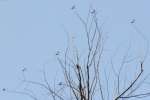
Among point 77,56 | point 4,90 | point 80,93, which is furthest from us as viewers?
point 4,90

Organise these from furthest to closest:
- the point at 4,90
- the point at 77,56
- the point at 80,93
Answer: the point at 4,90 → the point at 77,56 → the point at 80,93

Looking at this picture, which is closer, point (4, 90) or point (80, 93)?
point (80, 93)

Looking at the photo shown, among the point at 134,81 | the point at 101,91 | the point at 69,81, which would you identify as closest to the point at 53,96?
the point at 69,81

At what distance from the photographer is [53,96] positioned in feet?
14.7

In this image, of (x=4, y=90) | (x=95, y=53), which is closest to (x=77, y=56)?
(x=95, y=53)

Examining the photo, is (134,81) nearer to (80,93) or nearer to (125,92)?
(125,92)

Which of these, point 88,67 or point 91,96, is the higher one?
point 88,67

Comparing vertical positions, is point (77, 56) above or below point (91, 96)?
Result: above

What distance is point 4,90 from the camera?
4.95m

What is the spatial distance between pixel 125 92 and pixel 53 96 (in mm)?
809

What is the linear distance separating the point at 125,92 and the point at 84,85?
1.50 ft

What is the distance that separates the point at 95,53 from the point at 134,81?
54 centimetres

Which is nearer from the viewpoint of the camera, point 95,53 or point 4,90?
point 95,53

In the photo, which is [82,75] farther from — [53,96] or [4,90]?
[4,90]
